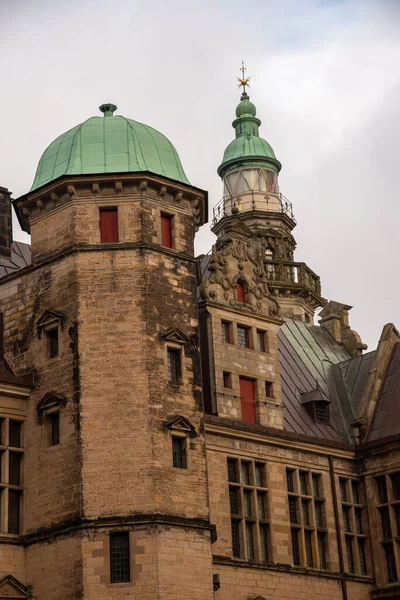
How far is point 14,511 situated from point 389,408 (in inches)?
631

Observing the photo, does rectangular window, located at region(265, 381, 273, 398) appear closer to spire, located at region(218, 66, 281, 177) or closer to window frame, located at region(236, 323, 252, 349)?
window frame, located at region(236, 323, 252, 349)

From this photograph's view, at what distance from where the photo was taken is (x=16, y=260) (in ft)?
159

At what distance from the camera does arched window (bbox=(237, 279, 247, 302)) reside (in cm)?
4588

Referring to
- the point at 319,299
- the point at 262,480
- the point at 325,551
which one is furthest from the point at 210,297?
the point at 319,299

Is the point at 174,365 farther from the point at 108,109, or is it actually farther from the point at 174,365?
the point at 108,109

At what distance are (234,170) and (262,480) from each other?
3477cm

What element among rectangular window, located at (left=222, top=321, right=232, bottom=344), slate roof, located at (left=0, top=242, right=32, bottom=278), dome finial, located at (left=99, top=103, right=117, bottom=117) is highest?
dome finial, located at (left=99, top=103, right=117, bottom=117)

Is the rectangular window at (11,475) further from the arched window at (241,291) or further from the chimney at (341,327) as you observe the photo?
the chimney at (341,327)

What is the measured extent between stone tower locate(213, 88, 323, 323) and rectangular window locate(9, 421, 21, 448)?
29.8m

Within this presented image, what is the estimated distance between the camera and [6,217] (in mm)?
48781

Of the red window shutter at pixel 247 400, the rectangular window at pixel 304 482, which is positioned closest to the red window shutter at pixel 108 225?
the red window shutter at pixel 247 400

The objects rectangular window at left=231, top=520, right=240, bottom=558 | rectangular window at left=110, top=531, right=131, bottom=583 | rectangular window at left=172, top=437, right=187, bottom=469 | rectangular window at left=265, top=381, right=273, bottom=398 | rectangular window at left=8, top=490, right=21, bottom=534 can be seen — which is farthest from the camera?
rectangular window at left=265, top=381, right=273, bottom=398

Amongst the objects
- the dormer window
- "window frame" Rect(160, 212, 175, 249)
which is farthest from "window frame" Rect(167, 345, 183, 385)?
the dormer window

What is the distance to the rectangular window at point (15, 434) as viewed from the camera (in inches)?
1566
